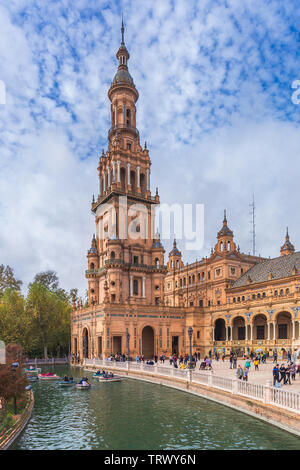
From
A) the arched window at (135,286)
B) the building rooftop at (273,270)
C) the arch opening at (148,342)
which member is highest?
the building rooftop at (273,270)

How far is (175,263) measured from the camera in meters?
85.2

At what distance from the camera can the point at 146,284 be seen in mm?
62719

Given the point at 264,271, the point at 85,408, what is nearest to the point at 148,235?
the point at 264,271

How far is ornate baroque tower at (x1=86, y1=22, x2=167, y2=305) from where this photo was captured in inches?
2375

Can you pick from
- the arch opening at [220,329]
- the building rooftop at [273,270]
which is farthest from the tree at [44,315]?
the building rooftop at [273,270]

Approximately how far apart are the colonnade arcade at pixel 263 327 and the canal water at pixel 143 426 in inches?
970

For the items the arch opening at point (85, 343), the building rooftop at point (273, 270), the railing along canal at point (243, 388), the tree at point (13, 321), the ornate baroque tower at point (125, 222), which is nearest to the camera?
the railing along canal at point (243, 388)

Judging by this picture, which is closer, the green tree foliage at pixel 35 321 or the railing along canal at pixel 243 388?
the railing along canal at pixel 243 388

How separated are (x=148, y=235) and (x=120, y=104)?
24710mm

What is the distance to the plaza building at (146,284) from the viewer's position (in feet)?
171

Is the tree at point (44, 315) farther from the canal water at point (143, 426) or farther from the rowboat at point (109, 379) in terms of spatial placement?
the canal water at point (143, 426)

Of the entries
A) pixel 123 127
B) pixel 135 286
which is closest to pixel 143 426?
pixel 135 286

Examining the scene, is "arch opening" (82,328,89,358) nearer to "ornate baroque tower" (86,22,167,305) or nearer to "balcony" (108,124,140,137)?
"ornate baroque tower" (86,22,167,305)

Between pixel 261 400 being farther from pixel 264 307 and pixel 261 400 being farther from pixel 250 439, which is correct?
pixel 264 307
